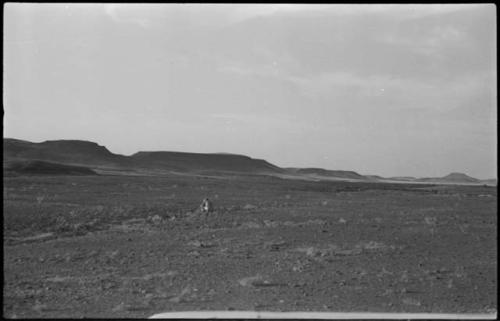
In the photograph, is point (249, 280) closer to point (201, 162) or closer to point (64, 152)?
point (64, 152)

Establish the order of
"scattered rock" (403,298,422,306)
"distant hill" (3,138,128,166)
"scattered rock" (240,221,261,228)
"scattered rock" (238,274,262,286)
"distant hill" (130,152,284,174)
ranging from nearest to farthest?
"scattered rock" (403,298,422,306) < "scattered rock" (238,274,262,286) < "scattered rock" (240,221,261,228) < "distant hill" (3,138,128,166) < "distant hill" (130,152,284,174)

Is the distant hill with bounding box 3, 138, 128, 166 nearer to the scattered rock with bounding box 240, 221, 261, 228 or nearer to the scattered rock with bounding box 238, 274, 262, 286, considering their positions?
the scattered rock with bounding box 240, 221, 261, 228

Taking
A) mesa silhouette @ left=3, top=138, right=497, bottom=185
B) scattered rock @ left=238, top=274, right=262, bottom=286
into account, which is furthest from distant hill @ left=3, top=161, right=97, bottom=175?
scattered rock @ left=238, top=274, right=262, bottom=286

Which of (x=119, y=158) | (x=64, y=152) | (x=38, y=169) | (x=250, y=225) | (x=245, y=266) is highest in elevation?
(x=64, y=152)

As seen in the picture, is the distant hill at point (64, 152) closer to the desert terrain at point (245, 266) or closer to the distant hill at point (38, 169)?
the distant hill at point (38, 169)

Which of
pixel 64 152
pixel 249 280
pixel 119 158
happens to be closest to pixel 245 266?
pixel 249 280

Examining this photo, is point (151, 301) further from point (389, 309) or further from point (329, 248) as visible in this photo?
point (329, 248)

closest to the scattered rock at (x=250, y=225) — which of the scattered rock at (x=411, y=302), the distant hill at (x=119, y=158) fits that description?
the scattered rock at (x=411, y=302)

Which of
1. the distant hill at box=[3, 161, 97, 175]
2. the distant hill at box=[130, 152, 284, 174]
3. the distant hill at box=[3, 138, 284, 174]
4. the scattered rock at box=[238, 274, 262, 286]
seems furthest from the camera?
the distant hill at box=[130, 152, 284, 174]

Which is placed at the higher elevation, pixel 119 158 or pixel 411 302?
pixel 119 158

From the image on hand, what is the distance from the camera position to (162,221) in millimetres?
18781

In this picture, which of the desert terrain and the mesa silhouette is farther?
the mesa silhouette

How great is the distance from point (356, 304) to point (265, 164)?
166 m

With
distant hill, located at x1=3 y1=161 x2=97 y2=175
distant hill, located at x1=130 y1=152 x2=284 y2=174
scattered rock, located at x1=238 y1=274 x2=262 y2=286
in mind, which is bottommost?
scattered rock, located at x1=238 y1=274 x2=262 y2=286
